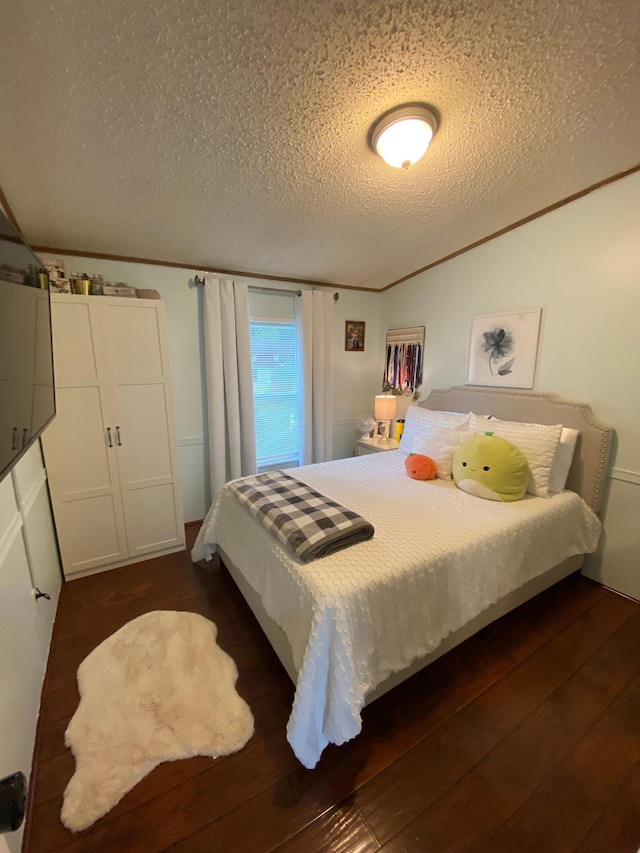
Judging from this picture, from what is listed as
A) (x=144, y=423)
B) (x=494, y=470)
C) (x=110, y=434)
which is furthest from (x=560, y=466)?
(x=110, y=434)

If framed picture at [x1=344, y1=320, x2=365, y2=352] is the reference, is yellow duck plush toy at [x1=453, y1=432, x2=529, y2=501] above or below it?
below

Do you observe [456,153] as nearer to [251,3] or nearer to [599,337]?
[251,3]

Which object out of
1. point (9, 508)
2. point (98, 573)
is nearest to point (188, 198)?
point (9, 508)

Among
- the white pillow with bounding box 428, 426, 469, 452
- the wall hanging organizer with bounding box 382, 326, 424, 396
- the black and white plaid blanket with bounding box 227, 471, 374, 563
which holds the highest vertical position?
the wall hanging organizer with bounding box 382, 326, 424, 396

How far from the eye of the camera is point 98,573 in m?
2.34

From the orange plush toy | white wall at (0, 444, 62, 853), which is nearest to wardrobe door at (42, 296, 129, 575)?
white wall at (0, 444, 62, 853)

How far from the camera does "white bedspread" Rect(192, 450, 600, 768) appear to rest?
1.16 metres

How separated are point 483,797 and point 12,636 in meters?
1.77

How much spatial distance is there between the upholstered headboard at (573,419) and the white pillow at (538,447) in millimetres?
150

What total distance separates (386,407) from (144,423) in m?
2.15

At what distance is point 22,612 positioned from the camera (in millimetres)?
1365

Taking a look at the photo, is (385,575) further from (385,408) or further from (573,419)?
(385,408)

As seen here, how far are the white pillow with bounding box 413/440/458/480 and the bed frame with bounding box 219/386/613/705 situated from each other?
0.48 metres

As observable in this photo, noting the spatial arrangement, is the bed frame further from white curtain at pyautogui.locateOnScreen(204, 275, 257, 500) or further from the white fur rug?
white curtain at pyautogui.locateOnScreen(204, 275, 257, 500)
